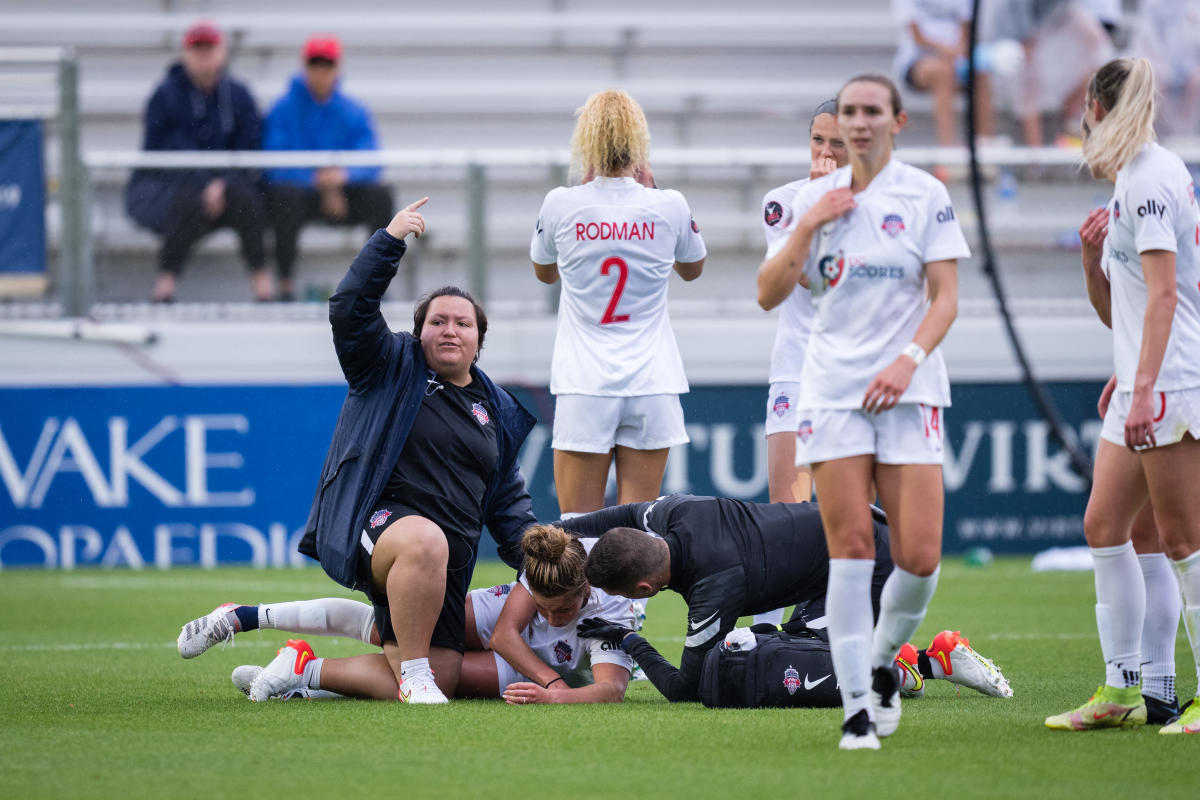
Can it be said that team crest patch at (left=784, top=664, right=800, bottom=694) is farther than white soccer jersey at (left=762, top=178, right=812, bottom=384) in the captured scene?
No

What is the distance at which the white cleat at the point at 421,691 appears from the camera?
17.4 ft

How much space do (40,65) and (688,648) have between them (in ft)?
26.6

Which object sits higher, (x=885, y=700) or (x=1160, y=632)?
(x=1160, y=632)

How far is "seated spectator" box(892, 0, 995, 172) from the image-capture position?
13234mm

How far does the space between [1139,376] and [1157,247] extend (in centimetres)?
36

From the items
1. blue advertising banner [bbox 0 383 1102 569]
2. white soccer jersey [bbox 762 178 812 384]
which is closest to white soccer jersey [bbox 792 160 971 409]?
white soccer jersey [bbox 762 178 812 384]

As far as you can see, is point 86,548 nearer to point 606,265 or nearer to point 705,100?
point 606,265

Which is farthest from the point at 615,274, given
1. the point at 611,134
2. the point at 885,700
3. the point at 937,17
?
the point at 937,17

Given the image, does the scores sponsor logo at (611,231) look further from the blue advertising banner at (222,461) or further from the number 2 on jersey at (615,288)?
the blue advertising banner at (222,461)

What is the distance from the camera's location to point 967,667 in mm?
5465

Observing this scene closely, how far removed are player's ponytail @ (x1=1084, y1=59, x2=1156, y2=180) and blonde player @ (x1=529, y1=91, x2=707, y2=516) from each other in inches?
82.1

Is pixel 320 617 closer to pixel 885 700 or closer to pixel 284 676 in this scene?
pixel 284 676

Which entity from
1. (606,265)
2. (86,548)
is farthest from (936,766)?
(86,548)

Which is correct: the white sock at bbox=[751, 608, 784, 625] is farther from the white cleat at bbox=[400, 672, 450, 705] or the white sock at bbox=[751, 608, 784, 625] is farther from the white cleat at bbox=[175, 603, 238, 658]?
the white cleat at bbox=[175, 603, 238, 658]
